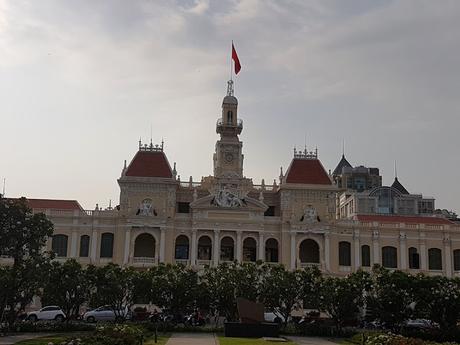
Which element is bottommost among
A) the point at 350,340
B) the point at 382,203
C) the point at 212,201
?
the point at 350,340

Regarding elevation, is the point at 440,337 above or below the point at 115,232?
below

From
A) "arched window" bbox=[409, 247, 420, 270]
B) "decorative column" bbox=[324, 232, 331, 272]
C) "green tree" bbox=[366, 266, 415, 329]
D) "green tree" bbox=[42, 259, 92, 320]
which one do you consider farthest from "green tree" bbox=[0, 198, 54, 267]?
"arched window" bbox=[409, 247, 420, 270]

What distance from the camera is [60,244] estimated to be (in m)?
63.1

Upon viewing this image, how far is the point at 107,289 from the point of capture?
1704 inches

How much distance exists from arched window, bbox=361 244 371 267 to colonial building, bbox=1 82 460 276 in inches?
4.1

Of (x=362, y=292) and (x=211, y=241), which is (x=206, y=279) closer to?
(x=362, y=292)

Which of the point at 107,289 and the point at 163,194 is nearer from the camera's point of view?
the point at 107,289

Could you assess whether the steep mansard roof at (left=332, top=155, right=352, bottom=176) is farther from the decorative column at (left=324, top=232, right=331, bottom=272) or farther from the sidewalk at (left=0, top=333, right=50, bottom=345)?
the sidewalk at (left=0, top=333, right=50, bottom=345)

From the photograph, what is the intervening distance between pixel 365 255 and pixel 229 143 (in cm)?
1888

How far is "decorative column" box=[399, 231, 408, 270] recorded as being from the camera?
64.8 m

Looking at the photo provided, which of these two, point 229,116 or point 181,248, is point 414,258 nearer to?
point 181,248

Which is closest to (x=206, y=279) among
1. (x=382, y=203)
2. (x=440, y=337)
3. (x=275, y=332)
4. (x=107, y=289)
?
(x=107, y=289)

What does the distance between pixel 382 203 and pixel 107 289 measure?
8006cm

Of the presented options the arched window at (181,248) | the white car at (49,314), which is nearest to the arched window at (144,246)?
the arched window at (181,248)
